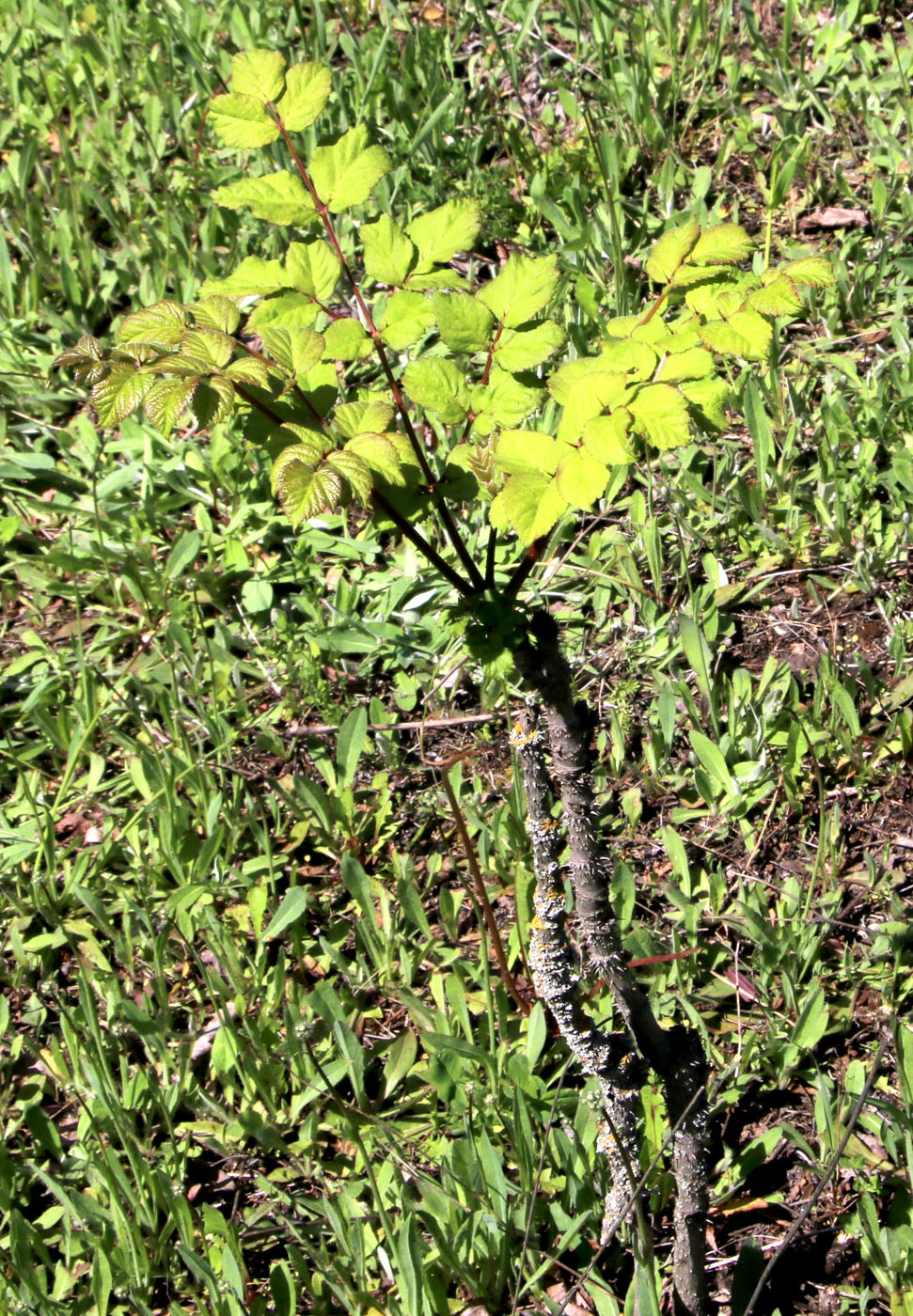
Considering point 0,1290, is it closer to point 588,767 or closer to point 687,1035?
point 687,1035

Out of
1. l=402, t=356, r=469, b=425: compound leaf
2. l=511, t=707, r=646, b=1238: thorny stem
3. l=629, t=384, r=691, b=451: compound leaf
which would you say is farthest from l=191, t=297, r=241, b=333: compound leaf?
l=511, t=707, r=646, b=1238: thorny stem

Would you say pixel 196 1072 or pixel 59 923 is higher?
pixel 59 923

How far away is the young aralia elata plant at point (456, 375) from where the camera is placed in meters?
1.29

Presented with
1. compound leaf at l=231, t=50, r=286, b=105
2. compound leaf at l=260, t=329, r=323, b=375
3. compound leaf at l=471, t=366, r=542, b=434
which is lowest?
compound leaf at l=471, t=366, r=542, b=434

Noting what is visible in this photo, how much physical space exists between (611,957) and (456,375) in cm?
79

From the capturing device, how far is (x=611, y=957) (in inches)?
65.5

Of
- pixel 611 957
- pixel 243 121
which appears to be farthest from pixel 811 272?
pixel 611 957

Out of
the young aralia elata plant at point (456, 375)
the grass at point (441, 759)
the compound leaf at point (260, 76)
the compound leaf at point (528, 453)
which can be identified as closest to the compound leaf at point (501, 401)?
the young aralia elata plant at point (456, 375)

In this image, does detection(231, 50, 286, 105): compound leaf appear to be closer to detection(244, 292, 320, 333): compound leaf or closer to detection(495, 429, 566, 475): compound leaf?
detection(244, 292, 320, 333): compound leaf

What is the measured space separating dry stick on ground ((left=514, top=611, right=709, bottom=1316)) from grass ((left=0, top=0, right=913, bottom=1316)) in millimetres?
143

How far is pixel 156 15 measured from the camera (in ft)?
14.6

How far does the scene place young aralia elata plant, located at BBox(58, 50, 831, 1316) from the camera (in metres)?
1.29

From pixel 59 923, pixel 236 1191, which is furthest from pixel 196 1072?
pixel 59 923

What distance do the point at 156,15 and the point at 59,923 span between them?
339 cm
